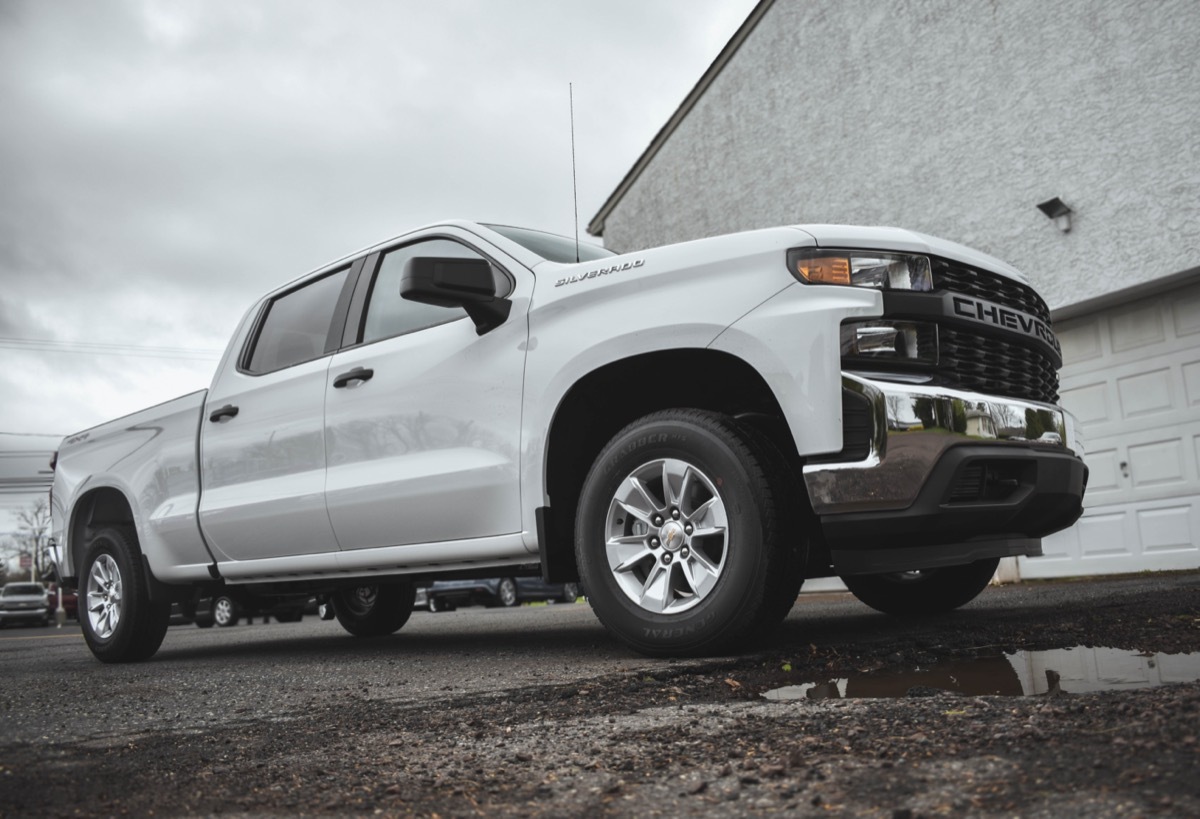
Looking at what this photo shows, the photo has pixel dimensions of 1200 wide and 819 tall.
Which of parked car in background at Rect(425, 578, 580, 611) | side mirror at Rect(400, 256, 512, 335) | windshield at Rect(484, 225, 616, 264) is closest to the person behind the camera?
side mirror at Rect(400, 256, 512, 335)

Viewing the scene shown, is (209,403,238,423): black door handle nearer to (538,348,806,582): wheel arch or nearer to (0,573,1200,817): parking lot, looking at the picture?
(0,573,1200,817): parking lot

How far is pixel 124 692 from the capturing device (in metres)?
3.68

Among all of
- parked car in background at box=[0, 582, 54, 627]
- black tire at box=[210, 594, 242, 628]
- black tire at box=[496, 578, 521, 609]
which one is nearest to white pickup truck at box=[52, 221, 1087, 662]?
black tire at box=[496, 578, 521, 609]

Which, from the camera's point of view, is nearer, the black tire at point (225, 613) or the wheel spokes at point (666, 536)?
the wheel spokes at point (666, 536)

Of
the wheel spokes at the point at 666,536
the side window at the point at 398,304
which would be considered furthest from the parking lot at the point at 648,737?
the side window at the point at 398,304

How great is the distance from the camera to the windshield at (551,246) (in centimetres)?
435

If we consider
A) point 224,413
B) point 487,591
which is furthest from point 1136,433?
point 487,591

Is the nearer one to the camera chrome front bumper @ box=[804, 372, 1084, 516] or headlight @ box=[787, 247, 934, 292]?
chrome front bumper @ box=[804, 372, 1084, 516]

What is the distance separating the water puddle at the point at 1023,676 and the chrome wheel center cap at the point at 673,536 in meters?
0.74

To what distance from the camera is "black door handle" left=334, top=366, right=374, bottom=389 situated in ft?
14.5

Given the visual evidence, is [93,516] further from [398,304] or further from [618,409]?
[618,409]

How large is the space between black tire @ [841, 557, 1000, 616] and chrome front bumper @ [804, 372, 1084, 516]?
5.65 ft

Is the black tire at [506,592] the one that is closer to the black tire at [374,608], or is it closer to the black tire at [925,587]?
the black tire at [374,608]

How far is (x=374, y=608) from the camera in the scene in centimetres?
668
